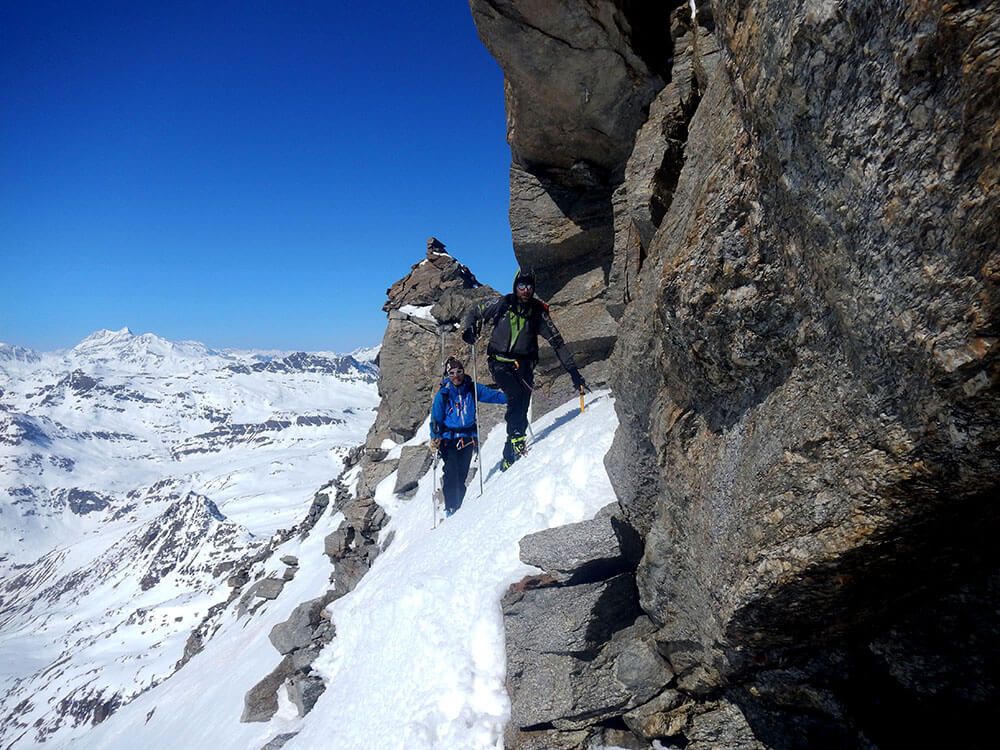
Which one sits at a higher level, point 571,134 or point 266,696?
point 571,134

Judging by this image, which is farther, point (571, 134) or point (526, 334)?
point (571, 134)

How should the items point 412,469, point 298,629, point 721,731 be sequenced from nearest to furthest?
point 721,731 < point 298,629 < point 412,469

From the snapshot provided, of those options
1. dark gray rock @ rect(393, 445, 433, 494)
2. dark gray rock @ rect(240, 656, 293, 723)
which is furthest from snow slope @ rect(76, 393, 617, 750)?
dark gray rock @ rect(393, 445, 433, 494)

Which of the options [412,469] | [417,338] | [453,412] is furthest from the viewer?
[417,338]

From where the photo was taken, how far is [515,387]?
13.8 metres

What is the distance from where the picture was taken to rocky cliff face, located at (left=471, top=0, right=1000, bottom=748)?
2.60m

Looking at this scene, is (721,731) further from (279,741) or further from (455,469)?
(455,469)

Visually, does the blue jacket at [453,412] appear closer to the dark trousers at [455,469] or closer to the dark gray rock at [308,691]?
the dark trousers at [455,469]

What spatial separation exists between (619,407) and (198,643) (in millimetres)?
43761

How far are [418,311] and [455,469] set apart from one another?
54.7 feet

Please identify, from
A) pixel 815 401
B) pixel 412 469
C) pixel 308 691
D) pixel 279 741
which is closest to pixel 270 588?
pixel 412 469

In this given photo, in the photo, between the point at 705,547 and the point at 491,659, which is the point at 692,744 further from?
the point at 491,659

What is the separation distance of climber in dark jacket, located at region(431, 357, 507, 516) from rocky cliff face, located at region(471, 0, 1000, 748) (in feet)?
24.8

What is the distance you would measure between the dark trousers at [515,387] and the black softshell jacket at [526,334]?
0.90 feet
